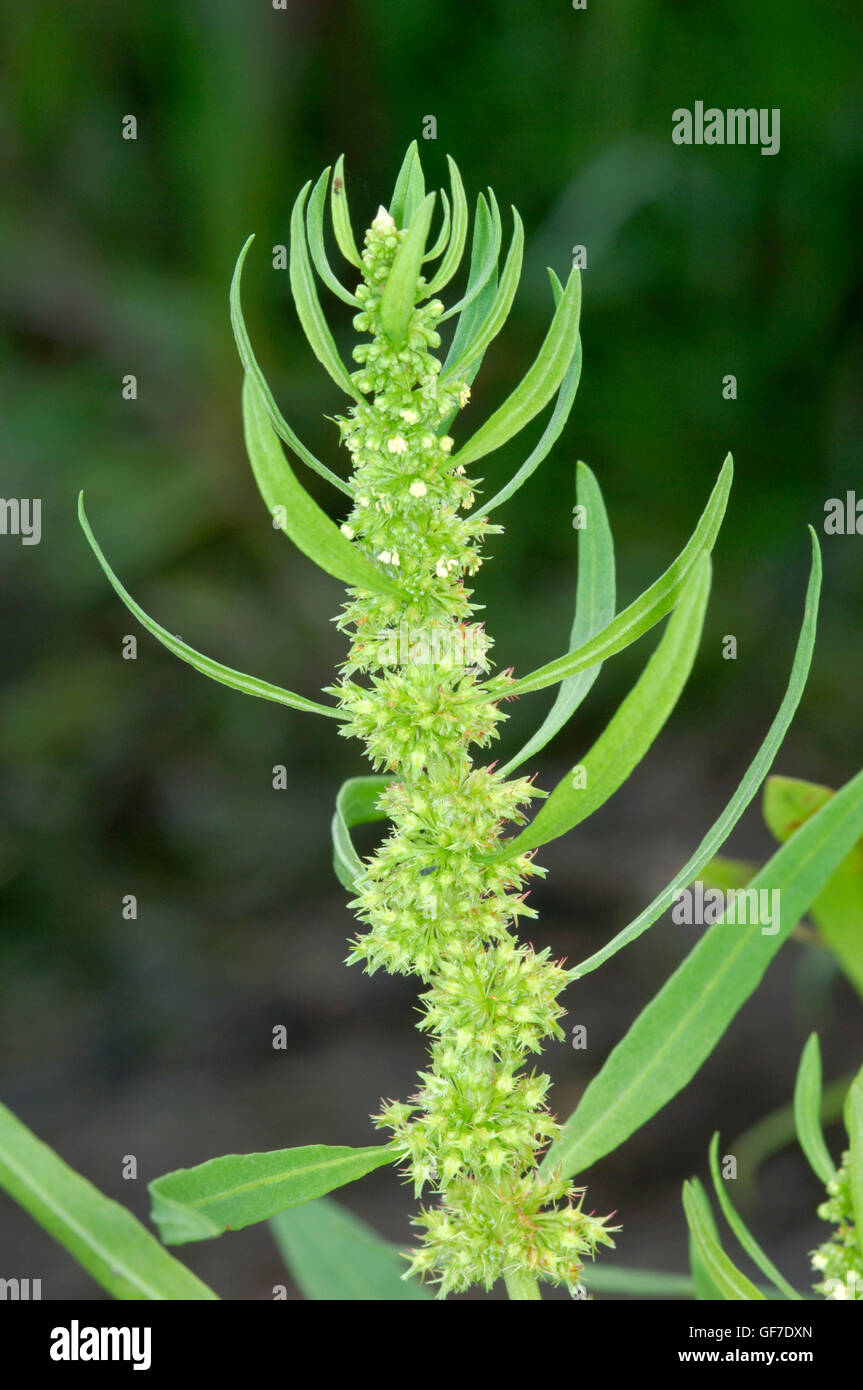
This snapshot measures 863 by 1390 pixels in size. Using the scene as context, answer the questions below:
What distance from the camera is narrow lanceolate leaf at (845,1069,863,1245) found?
588 millimetres

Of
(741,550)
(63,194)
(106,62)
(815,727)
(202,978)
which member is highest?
(106,62)

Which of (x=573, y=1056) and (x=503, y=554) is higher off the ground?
(x=503, y=554)

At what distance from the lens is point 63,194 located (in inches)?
97.7

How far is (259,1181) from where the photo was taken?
0.57 meters

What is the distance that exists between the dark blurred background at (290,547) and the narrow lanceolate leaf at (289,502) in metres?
1.77

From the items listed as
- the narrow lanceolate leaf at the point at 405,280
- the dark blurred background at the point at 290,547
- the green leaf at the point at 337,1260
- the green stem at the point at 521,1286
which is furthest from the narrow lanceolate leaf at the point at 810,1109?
the dark blurred background at the point at 290,547

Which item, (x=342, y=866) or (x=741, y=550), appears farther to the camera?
(x=741, y=550)

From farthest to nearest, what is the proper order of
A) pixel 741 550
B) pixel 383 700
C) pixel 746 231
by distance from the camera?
pixel 741 550 → pixel 746 231 → pixel 383 700

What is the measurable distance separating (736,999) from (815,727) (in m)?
2.01

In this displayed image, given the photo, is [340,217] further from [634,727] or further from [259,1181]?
[259,1181]

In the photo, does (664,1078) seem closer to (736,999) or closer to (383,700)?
(736,999)

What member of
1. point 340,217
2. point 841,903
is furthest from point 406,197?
point 841,903

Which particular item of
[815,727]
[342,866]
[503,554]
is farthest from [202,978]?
[342,866]

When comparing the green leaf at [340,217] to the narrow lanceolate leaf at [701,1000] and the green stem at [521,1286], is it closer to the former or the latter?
the narrow lanceolate leaf at [701,1000]
